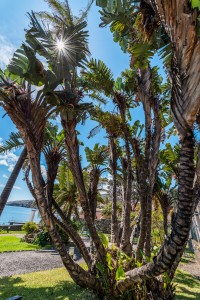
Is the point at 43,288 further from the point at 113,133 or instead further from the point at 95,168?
the point at 113,133

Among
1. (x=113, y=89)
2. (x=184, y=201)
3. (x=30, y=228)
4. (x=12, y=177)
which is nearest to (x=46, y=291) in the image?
(x=12, y=177)

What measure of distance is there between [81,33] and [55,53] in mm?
878

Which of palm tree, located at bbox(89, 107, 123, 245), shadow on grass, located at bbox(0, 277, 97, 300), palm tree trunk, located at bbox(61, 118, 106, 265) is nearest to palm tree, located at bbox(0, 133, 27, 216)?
palm tree trunk, located at bbox(61, 118, 106, 265)

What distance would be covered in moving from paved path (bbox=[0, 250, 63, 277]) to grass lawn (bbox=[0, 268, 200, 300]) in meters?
1.38

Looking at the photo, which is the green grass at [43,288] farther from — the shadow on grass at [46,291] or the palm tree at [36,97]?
the palm tree at [36,97]

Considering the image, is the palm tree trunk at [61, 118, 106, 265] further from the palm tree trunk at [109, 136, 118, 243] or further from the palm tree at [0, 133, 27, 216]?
the palm tree trunk at [109, 136, 118, 243]

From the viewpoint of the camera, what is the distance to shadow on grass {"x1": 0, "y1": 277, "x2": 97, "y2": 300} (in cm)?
591

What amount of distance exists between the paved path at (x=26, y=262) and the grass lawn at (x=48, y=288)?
1379 millimetres

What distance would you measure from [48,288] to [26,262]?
18.3 feet

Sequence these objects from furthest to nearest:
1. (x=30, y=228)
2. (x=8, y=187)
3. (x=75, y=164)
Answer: (x=30, y=228), (x=8, y=187), (x=75, y=164)

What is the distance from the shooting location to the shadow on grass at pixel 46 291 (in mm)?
5910

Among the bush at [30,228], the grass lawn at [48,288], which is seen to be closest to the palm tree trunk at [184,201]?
the grass lawn at [48,288]

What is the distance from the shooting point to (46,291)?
6.68 meters

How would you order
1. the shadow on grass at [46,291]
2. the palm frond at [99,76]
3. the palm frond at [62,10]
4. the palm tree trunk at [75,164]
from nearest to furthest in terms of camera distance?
the shadow on grass at [46,291]
the palm tree trunk at [75,164]
the palm frond at [62,10]
the palm frond at [99,76]
